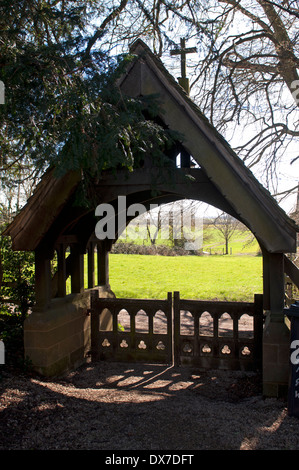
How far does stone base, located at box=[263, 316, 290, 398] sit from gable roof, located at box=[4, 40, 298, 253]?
1155 mm

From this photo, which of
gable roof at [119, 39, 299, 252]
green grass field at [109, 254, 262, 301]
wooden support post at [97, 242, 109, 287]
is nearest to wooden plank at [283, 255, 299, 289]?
gable roof at [119, 39, 299, 252]

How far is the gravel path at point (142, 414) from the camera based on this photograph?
3.88 meters

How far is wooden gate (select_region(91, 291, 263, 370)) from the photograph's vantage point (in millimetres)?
6529

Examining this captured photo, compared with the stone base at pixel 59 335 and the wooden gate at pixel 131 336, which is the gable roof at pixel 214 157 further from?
the stone base at pixel 59 335

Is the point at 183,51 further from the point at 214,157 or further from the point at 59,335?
the point at 59,335

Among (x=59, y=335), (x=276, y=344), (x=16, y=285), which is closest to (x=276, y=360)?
(x=276, y=344)

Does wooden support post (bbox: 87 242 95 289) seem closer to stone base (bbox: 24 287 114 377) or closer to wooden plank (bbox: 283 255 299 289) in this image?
stone base (bbox: 24 287 114 377)

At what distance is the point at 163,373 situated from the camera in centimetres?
664

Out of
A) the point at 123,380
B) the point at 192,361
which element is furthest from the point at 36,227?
the point at 192,361

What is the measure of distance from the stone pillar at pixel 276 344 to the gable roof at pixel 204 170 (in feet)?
2.07

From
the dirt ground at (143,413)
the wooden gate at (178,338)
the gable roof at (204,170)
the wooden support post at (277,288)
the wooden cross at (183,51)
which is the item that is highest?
the wooden cross at (183,51)

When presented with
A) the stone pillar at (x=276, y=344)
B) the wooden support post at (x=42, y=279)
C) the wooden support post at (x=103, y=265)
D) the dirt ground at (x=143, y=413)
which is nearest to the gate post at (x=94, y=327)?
the dirt ground at (x=143, y=413)

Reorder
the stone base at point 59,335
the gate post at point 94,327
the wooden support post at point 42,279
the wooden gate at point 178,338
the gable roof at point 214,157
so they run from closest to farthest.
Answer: the gable roof at point 214,157 → the stone base at point 59,335 → the wooden support post at point 42,279 → the wooden gate at point 178,338 → the gate post at point 94,327

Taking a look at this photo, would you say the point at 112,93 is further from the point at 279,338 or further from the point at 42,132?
the point at 279,338
